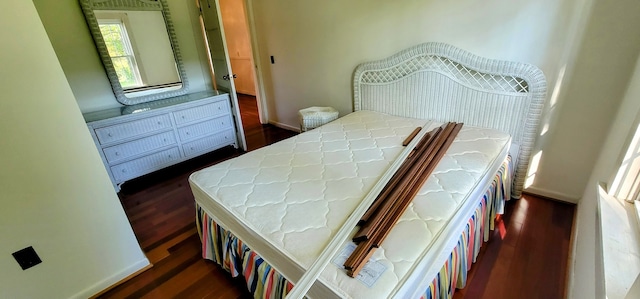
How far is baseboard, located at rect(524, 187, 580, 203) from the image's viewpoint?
1.96 m

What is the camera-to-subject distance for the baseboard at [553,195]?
77.2 inches

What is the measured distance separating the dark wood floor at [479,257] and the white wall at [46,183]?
28 cm

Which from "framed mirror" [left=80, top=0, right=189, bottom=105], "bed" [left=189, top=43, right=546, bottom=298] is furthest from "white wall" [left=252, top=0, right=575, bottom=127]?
"framed mirror" [left=80, top=0, right=189, bottom=105]

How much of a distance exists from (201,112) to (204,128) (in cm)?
20

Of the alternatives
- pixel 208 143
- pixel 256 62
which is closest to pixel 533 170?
pixel 208 143

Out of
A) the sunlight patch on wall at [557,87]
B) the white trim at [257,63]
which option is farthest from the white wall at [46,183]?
the sunlight patch on wall at [557,87]

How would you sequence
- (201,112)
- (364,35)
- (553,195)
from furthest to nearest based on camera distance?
(201,112), (364,35), (553,195)

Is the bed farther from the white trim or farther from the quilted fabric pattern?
the white trim

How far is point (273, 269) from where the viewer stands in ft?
3.76

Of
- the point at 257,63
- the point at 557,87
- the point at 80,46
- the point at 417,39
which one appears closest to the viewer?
the point at 557,87

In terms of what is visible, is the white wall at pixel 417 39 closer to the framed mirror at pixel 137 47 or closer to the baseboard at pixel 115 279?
the framed mirror at pixel 137 47

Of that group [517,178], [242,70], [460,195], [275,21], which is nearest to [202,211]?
[460,195]

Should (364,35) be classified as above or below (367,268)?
above

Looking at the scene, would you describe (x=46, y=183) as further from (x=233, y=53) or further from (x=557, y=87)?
(x=233, y=53)
